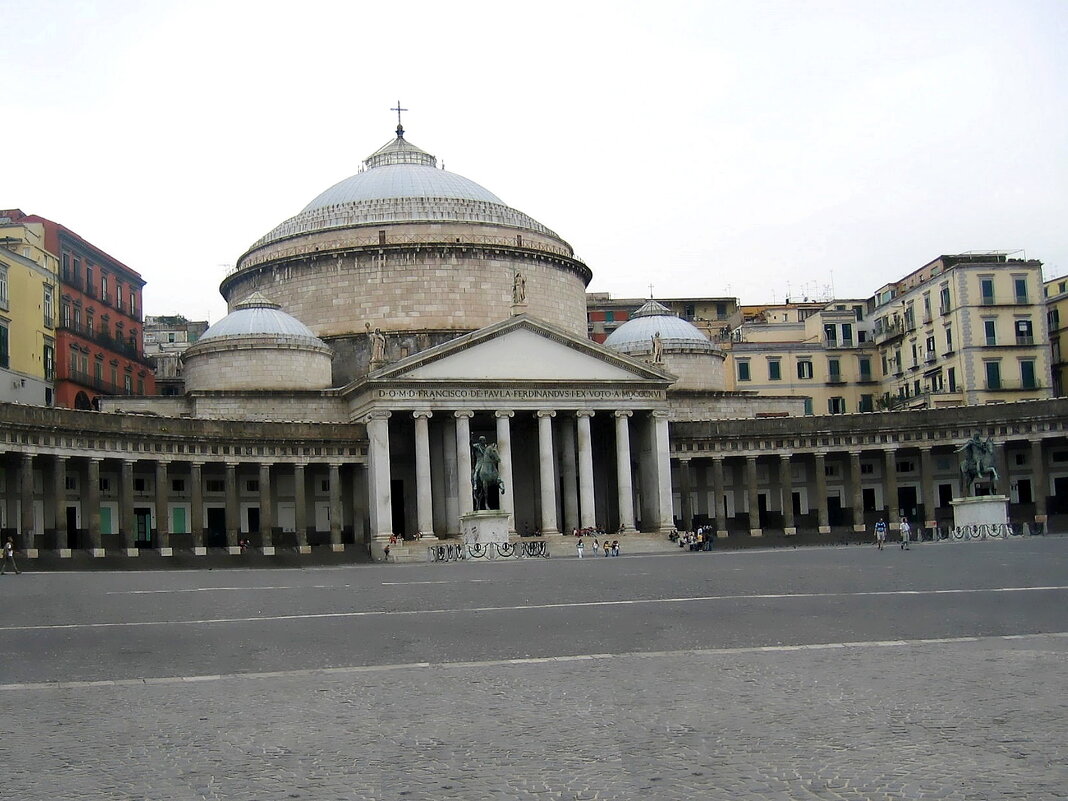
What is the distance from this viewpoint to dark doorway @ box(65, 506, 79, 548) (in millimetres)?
62312

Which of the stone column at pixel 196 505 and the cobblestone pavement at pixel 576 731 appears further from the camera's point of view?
the stone column at pixel 196 505

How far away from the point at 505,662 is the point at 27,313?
54.8 metres

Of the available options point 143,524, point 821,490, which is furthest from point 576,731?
point 821,490

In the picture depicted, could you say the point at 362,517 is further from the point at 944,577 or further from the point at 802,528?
the point at 944,577

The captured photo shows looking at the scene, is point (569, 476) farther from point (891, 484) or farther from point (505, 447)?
point (891, 484)

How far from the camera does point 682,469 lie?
255ft

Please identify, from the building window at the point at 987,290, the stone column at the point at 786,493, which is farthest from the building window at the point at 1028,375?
the stone column at the point at 786,493

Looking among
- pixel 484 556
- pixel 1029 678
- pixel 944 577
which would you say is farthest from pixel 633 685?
pixel 484 556

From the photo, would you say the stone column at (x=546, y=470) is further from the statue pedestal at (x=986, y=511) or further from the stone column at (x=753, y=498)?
the statue pedestal at (x=986, y=511)

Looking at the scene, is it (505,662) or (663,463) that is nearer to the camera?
(505,662)

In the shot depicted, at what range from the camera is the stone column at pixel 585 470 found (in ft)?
231

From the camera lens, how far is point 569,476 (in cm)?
7225

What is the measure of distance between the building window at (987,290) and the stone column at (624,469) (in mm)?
28576

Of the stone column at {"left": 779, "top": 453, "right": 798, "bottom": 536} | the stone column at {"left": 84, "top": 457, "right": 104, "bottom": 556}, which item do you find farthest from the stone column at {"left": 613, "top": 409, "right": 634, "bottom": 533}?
the stone column at {"left": 84, "top": 457, "right": 104, "bottom": 556}
